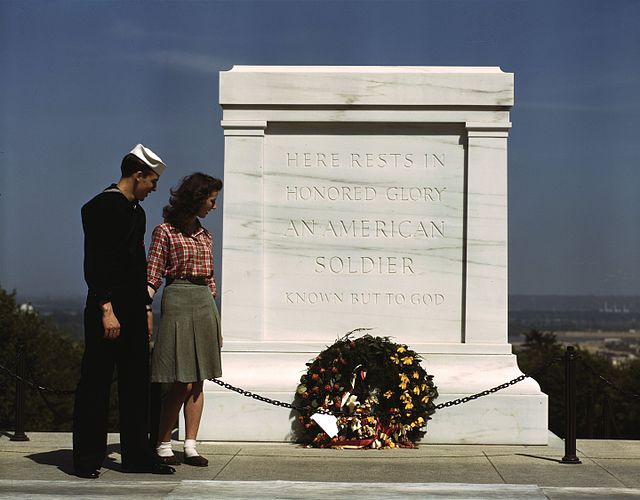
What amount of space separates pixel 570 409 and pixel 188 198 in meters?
3.25

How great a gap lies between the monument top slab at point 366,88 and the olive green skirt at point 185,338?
2.41 meters

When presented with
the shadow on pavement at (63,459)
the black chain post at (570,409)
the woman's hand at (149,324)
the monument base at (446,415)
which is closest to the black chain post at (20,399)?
the shadow on pavement at (63,459)

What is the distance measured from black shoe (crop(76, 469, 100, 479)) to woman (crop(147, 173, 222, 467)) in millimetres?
578

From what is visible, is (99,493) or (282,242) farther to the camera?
(282,242)

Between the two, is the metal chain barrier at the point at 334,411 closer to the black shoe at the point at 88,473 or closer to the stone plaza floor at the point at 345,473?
the stone plaza floor at the point at 345,473

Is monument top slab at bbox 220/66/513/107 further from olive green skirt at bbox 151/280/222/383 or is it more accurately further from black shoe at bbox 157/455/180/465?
black shoe at bbox 157/455/180/465

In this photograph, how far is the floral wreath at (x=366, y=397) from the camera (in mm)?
8953

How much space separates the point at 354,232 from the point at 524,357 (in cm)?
3988

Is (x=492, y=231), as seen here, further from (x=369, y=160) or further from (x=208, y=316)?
(x=208, y=316)

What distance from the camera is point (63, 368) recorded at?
34281 millimetres

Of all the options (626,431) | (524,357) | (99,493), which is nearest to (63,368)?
(626,431)

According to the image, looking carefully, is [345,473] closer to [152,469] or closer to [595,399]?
[152,469]

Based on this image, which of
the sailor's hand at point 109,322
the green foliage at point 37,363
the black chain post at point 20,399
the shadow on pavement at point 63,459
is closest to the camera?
the sailor's hand at point 109,322

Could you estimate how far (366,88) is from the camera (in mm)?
9633
